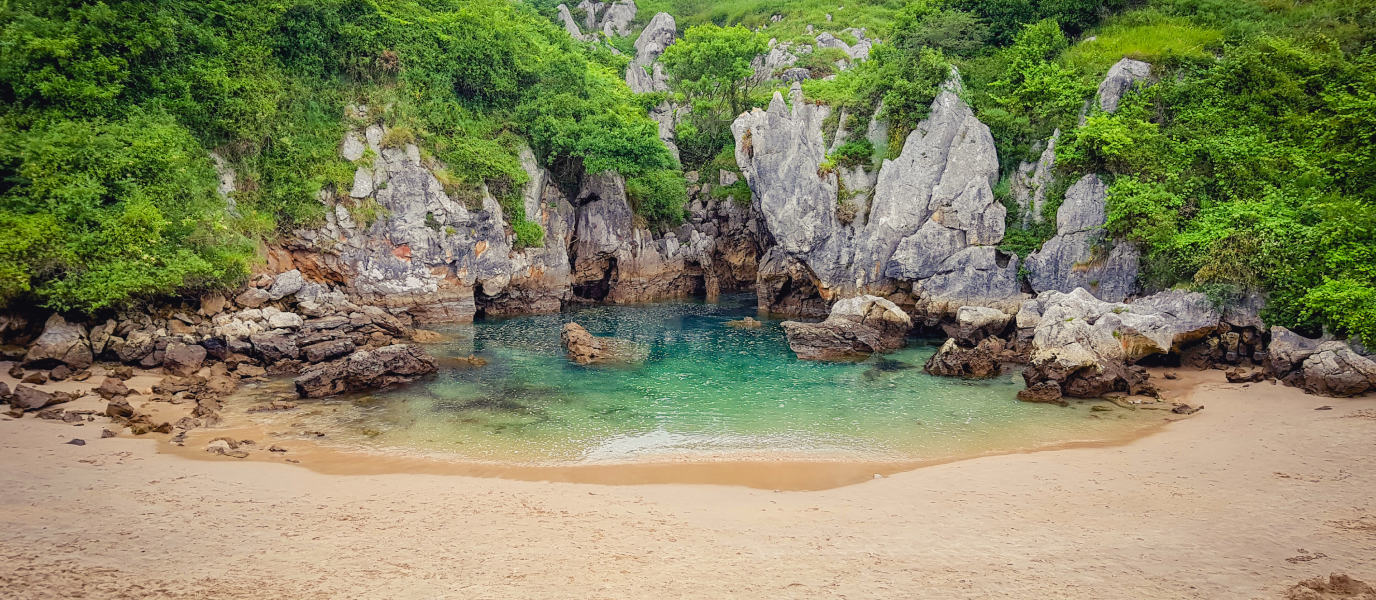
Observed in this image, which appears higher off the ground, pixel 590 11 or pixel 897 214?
pixel 590 11

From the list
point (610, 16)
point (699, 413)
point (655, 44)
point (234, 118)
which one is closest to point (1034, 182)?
point (699, 413)

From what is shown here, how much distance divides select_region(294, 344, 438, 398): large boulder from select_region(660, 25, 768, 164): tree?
1071 inches

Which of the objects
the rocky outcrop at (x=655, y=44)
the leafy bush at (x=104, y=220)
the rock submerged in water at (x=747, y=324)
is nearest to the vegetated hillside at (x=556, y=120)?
the leafy bush at (x=104, y=220)

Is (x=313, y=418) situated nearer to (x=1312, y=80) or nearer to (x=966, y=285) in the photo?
(x=966, y=285)

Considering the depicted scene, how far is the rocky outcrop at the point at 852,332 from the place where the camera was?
24.4 meters

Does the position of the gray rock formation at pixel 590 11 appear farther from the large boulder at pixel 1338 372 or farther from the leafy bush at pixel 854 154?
the large boulder at pixel 1338 372

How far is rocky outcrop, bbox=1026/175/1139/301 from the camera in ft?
78.8

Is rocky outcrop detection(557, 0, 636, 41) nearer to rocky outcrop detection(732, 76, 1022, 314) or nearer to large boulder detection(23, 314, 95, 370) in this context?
rocky outcrop detection(732, 76, 1022, 314)

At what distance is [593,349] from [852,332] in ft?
33.5

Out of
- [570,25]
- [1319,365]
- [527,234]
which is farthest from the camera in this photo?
[570,25]

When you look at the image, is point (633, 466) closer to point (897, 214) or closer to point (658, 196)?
point (897, 214)

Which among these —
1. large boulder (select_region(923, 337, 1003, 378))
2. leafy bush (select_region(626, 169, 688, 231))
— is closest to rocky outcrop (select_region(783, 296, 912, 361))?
large boulder (select_region(923, 337, 1003, 378))

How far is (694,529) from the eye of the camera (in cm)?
930

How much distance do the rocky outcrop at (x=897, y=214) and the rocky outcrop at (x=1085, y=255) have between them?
1.45m
